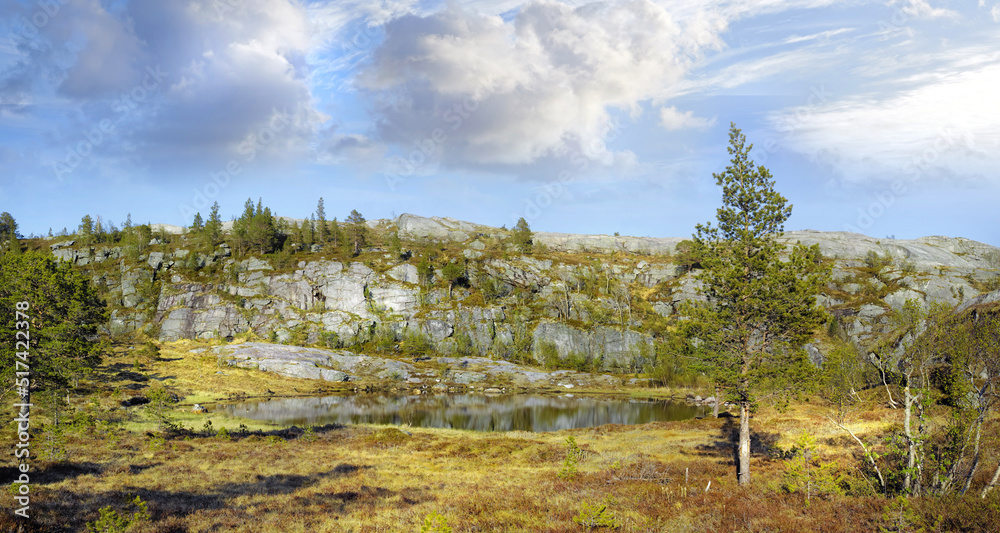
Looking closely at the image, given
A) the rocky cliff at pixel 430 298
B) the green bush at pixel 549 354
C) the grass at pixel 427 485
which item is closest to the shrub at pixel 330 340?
the rocky cliff at pixel 430 298

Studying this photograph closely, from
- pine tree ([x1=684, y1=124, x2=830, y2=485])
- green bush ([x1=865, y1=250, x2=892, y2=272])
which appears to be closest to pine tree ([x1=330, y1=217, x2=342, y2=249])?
pine tree ([x1=684, y1=124, x2=830, y2=485])

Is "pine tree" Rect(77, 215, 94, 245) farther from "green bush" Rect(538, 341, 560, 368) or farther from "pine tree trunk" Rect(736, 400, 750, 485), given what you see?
→ "pine tree trunk" Rect(736, 400, 750, 485)

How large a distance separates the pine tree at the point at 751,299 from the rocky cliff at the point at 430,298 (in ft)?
342

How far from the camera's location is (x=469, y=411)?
3039 inches

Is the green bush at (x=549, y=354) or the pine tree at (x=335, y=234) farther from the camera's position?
the pine tree at (x=335, y=234)

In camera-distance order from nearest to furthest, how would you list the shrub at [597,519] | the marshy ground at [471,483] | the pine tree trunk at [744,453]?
the shrub at [597,519]
the marshy ground at [471,483]
the pine tree trunk at [744,453]

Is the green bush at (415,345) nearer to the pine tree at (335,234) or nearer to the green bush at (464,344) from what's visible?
the green bush at (464,344)

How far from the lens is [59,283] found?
144 ft

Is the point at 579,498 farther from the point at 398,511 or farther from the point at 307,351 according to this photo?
the point at 307,351

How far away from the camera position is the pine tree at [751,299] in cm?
2505

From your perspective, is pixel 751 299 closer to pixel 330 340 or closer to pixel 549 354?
pixel 549 354

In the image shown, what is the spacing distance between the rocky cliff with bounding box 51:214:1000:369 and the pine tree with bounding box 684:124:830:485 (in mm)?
104305

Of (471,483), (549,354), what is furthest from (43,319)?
(549,354)

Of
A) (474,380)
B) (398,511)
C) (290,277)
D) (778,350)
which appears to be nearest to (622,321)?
(474,380)
